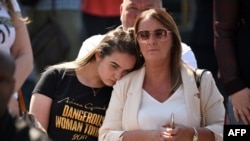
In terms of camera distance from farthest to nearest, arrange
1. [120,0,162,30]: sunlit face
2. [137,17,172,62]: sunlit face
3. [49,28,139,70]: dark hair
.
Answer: [120,0,162,30]: sunlit face → [49,28,139,70]: dark hair → [137,17,172,62]: sunlit face

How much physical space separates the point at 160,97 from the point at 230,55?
1.56 feet

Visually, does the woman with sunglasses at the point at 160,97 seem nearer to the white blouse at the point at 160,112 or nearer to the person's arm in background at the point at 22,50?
the white blouse at the point at 160,112

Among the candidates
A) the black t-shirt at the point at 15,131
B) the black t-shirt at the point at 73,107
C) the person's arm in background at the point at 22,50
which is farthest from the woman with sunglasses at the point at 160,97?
the black t-shirt at the point at 15,131

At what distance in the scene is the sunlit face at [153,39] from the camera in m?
5.47

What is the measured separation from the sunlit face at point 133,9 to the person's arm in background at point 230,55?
593 mm

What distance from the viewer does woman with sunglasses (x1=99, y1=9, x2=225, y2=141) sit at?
541cm

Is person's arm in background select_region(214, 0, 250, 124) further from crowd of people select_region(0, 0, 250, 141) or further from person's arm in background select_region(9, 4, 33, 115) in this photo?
person's arm in background select_region(9, 4, 33, 115)

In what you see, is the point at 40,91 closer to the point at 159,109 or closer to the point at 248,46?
the point at 159,109

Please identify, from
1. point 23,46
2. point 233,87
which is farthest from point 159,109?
point 23,46

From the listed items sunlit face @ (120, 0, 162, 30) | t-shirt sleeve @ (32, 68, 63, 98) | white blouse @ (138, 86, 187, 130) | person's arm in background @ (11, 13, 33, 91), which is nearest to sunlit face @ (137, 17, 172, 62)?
white blouse @ (138, 86, 187, 130)

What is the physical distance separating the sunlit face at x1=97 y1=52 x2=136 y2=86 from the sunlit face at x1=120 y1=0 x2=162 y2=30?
0.35 meters

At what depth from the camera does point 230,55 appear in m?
5.36

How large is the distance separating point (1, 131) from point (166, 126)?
69.0 inches

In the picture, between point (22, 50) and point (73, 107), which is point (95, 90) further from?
point (22, 50)
